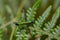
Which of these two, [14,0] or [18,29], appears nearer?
[18,29]

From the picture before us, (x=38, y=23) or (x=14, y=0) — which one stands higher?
(x=14, y=0)

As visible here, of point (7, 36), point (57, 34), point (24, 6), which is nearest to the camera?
point (57, 34)

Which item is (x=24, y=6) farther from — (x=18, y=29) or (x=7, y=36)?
(x=18, y=29)

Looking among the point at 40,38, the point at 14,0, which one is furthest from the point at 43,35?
the point at 14,0

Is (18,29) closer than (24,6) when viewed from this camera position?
Yes

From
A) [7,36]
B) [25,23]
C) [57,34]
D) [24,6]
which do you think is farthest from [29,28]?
[24,6]

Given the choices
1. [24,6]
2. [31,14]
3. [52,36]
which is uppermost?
[24,6]

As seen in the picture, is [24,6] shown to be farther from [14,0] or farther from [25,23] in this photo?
[25,23]

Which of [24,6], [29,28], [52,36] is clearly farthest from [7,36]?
[24,6]

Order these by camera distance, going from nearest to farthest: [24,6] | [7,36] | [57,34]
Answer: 1. [57,34]
2. [7,36]
3. [24,6]
